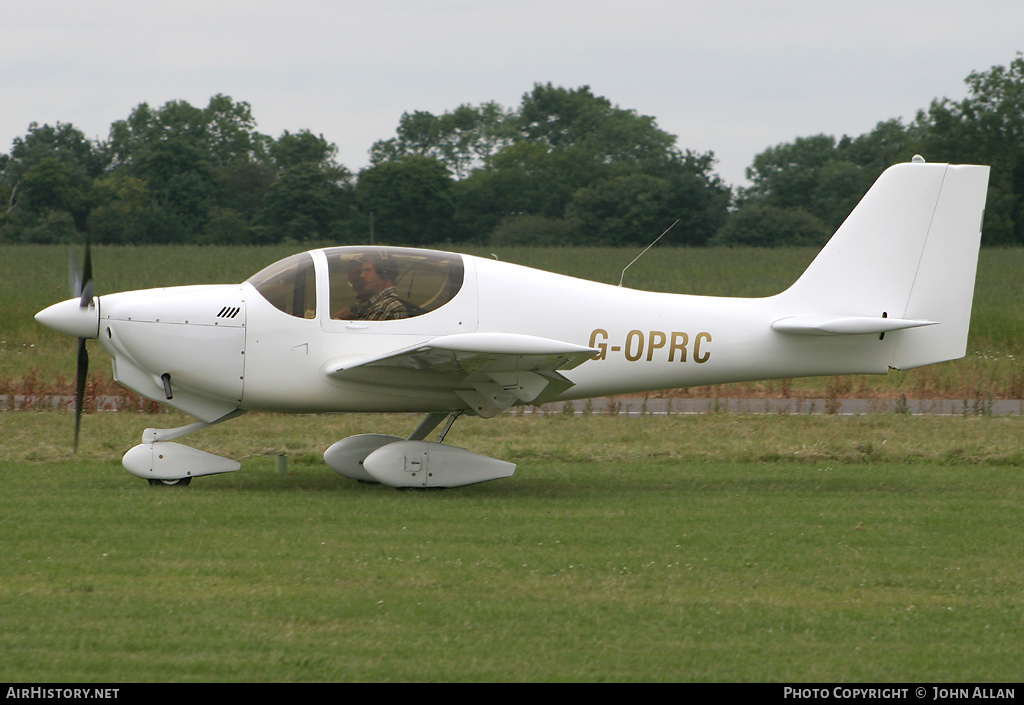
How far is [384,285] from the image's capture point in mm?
9305

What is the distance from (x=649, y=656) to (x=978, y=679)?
1354 mm

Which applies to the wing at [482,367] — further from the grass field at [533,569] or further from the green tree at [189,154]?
the green tree at [189,154]

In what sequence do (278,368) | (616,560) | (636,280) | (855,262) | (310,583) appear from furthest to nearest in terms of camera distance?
(636,280)
(855,262)
(278,368)
(616,560)
(310,583)

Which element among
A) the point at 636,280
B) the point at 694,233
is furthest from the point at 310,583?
the point at 694,233

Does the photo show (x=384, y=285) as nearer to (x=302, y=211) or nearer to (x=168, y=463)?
(x=168, y=463)

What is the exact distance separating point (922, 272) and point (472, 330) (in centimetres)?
412

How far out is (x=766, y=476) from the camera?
1022 cm

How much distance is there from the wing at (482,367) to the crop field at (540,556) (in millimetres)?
870

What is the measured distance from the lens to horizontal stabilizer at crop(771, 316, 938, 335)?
9508mm

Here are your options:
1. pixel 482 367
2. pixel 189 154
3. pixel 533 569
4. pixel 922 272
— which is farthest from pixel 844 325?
pixel 189 154

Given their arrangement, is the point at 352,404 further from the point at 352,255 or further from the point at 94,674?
the point at 94,674

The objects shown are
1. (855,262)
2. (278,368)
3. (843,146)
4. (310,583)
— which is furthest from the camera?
(843,146)

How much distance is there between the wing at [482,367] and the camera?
332 inches

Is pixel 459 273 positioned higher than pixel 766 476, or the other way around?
pixel 459 273
